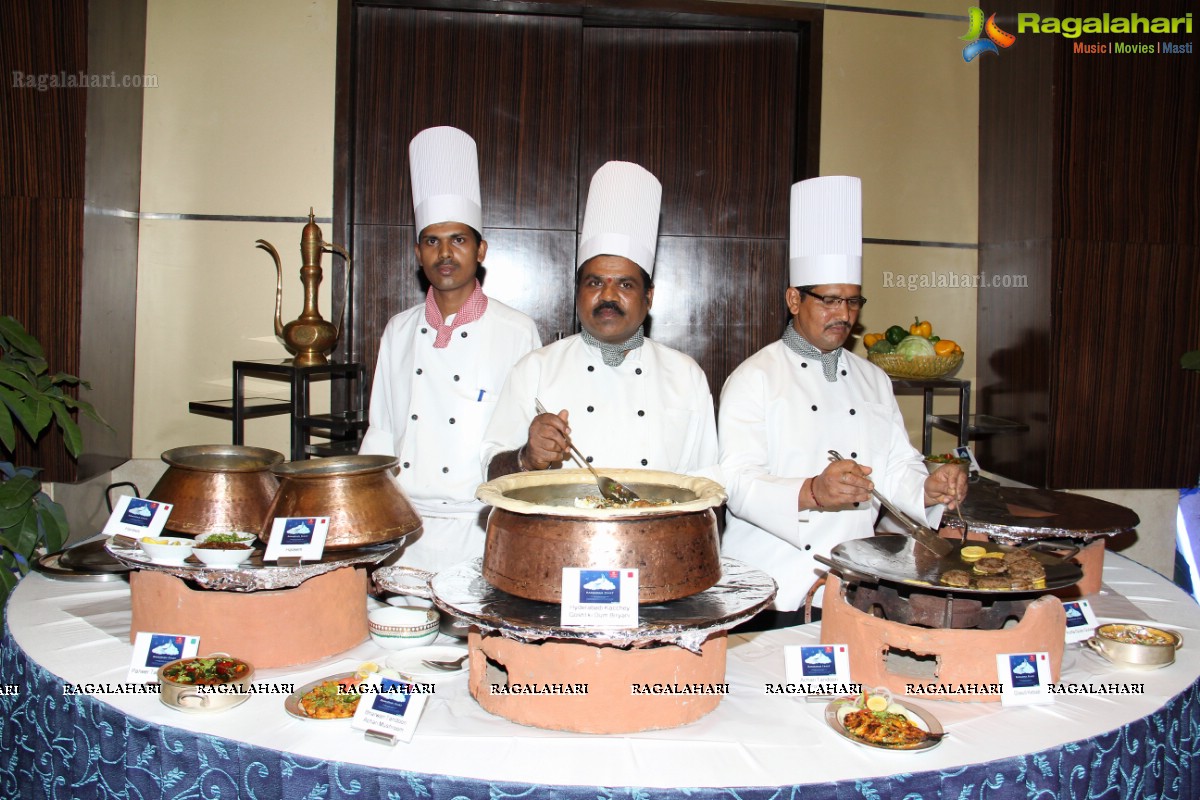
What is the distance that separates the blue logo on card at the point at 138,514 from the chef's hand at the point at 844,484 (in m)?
1.67

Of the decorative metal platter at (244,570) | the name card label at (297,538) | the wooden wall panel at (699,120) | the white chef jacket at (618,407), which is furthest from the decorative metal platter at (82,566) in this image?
the wooden wall panel at (699,120)

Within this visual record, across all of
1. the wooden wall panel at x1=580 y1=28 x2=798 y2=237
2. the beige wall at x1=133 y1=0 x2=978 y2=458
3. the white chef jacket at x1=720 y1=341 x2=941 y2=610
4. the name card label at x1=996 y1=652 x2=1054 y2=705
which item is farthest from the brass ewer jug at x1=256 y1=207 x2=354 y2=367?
the name card label at x1=996 y1=652 x2=1054 y2=705

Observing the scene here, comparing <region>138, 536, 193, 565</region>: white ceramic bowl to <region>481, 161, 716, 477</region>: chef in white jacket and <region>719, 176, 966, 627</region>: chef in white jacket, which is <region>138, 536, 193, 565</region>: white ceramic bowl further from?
<region>719, 176, 966, 627</region>: chef in white jacket

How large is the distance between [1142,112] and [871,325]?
5.22ft

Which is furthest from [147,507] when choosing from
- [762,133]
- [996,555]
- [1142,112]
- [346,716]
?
[1142,112]

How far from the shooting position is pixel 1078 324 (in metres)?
4.15

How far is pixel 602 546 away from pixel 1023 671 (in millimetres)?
927

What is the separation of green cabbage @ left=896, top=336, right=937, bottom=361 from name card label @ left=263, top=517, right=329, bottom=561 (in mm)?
3062

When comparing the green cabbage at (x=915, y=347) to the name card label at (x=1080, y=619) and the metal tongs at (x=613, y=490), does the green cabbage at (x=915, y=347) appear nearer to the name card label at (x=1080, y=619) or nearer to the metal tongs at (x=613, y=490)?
the name card label at (x=1080, y=619)

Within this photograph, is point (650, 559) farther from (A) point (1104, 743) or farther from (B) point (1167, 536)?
(B) point (1167, 536)

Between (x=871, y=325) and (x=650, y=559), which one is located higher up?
(x=871, y=325)

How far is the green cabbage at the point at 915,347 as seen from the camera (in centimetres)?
414

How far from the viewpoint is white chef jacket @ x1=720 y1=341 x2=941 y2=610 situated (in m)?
2.60

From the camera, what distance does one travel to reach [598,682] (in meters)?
1.62
